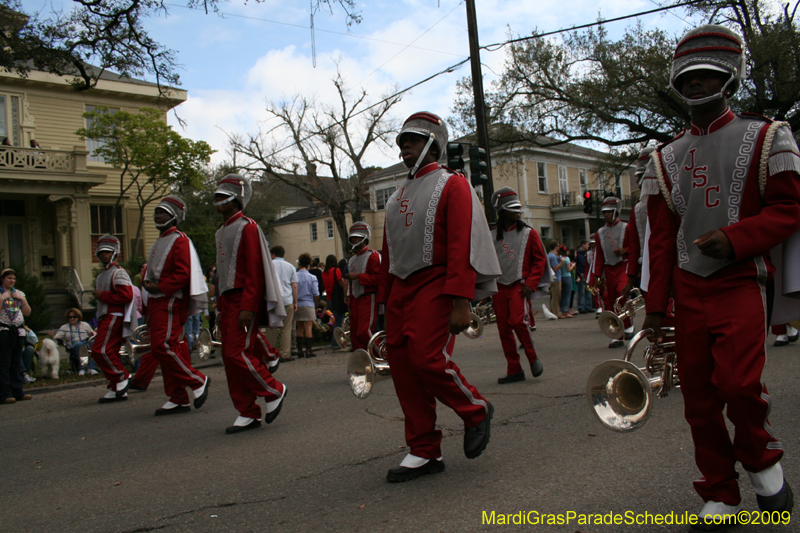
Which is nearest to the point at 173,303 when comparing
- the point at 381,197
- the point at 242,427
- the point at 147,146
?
the point at 242,427

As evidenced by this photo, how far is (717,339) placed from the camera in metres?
2.84

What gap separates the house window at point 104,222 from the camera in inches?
1016

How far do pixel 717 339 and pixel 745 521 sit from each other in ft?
2.90

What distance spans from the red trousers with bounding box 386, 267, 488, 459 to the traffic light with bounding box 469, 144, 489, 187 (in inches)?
402

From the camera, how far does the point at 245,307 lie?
577cm

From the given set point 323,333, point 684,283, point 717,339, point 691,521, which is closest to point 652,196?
point 684,283

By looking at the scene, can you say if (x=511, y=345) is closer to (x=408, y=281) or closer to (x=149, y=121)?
(x=408, y=281)

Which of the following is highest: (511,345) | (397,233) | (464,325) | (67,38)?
(67,38)

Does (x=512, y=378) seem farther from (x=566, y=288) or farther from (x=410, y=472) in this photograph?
(x=566, y=288)

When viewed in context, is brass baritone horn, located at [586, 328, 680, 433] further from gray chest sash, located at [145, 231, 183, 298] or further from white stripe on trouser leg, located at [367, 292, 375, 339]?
white stripe on trouser leg, located at [367, 292, 375, 339]

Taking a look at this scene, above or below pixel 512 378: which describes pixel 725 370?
above

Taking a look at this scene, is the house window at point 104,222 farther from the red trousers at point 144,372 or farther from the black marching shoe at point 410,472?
the black marching shoe at point 410,472

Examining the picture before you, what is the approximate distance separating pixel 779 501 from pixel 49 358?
36.2 feet

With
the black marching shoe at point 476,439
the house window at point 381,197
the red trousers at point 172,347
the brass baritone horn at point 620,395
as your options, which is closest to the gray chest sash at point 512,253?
the red trousers at point 172,347
